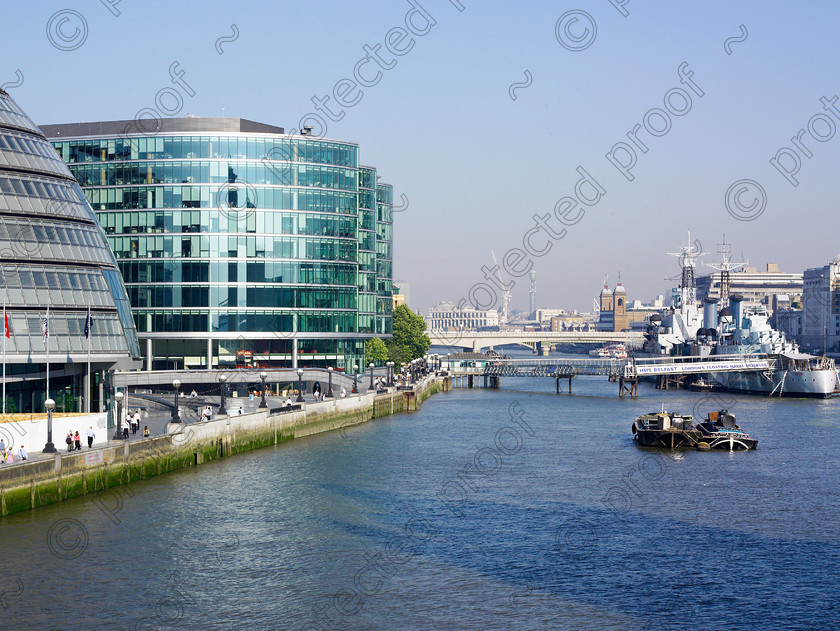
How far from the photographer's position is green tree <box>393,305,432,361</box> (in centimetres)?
16750

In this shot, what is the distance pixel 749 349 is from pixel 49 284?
4736 inches

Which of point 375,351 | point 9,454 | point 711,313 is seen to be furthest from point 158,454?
point 711,313

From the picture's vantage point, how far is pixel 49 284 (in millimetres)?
64375

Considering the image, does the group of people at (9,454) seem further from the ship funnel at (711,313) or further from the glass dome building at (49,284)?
the ship funnel at (711,313)

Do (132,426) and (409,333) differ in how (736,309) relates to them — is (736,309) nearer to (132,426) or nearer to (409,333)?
(409,333)

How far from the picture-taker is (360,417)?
97250 mm

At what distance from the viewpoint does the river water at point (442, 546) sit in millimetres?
34312

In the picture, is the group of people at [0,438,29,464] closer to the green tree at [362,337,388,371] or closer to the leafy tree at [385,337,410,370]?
the green tree at [362,337,388,371]

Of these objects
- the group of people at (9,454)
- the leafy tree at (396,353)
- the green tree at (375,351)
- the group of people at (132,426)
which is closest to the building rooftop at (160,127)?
the green tree at (375,351)

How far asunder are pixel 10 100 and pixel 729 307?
139697 mm

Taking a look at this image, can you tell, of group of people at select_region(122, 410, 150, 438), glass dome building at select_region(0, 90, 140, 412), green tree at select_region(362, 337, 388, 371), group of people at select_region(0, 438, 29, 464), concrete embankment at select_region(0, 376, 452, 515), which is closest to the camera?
concrete embankment at select_region(0, 376, 452, 515)

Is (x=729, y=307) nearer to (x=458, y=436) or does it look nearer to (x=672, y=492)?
(x=458, y=436)

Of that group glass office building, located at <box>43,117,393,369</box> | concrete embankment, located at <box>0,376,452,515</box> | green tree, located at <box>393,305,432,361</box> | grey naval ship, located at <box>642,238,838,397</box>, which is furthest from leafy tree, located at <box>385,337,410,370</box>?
concrete embankment, located at <box>0,376,452,515</box>

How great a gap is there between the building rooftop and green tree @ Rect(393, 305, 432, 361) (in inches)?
2278
